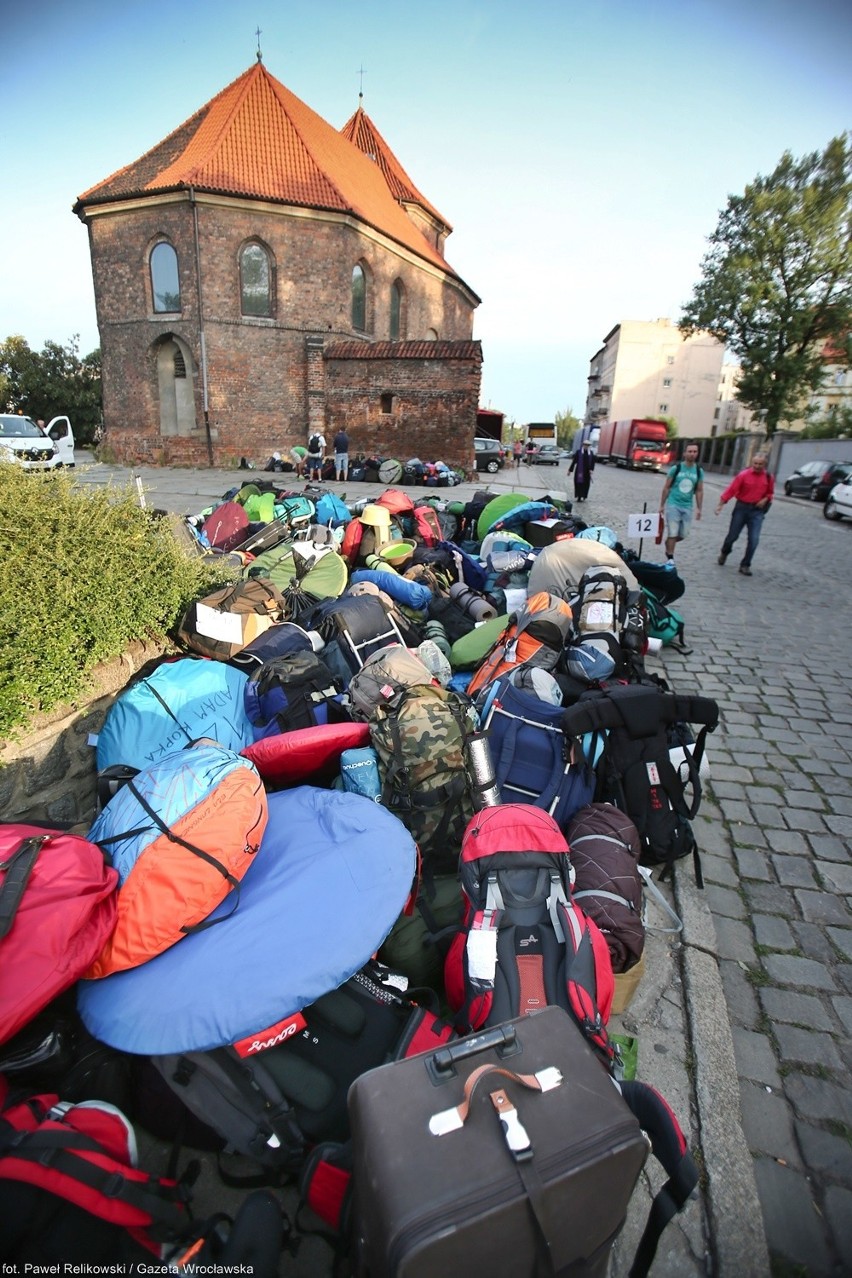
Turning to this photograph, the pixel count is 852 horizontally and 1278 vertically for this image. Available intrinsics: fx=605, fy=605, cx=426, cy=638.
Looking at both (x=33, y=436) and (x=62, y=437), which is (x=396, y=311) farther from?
(x=33, y=436)

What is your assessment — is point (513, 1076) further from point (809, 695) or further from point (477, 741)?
point (809, 695)

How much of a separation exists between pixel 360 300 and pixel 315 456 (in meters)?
8.98

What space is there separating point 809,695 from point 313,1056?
17.1 feet

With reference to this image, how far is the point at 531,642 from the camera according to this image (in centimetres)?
449

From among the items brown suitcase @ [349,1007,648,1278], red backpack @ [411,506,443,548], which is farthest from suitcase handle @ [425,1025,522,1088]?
red backpack @ [411,506,443,548]

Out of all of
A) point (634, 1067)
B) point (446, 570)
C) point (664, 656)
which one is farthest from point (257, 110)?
point (634, 1067)

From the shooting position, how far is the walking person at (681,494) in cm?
901

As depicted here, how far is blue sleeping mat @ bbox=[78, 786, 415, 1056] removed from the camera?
1.78 metres

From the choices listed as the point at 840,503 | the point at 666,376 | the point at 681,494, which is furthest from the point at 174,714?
the point at 666,376

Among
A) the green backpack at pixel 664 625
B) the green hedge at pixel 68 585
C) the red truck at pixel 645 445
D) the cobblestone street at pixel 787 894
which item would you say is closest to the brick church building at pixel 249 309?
the green backpack at pixel 664 625

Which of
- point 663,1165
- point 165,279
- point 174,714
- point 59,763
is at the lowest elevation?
point 663,1165

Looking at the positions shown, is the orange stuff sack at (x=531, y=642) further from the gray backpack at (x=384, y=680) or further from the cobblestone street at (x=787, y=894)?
the cobblestone street at (x=787, y=894)

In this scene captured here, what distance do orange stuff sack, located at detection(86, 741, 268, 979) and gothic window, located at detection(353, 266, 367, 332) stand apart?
25556mm

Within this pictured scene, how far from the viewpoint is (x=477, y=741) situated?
3.06 m
